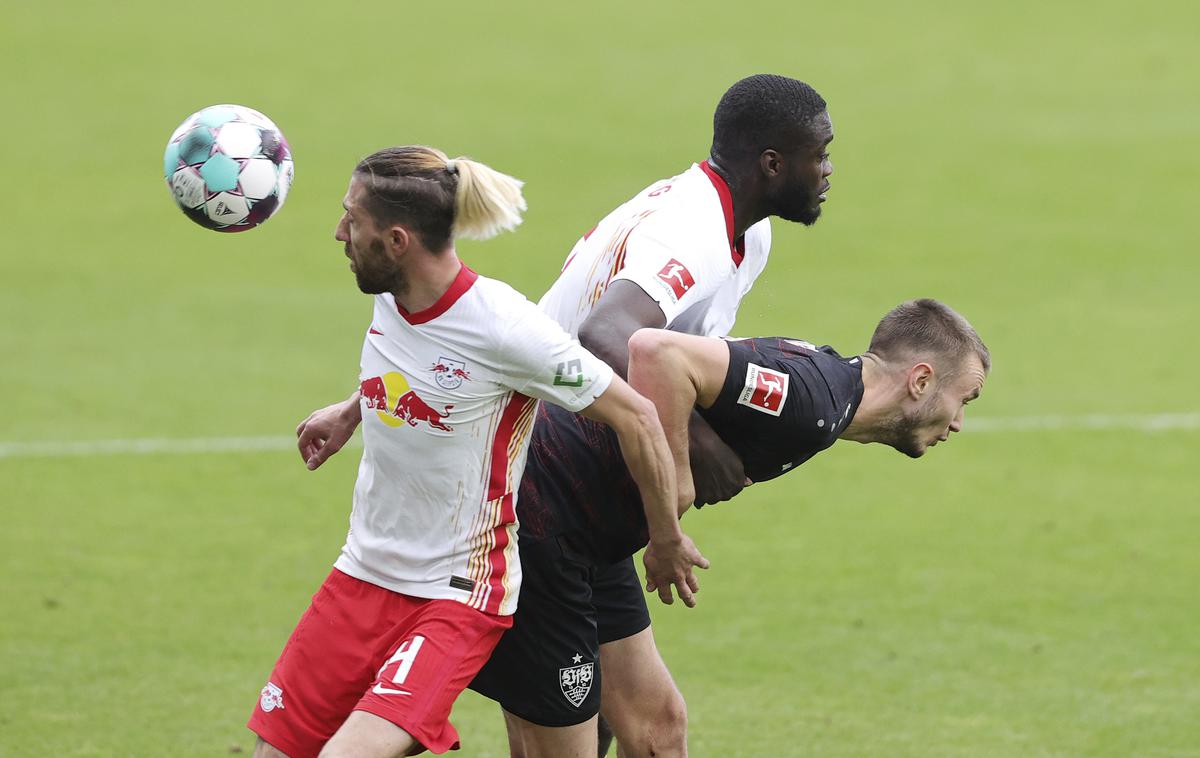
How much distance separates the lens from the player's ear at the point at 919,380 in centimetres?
568

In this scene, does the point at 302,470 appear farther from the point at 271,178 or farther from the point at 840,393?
the point at 840,393

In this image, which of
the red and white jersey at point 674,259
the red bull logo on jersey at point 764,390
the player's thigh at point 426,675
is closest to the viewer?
the player's thigh at point 426,675

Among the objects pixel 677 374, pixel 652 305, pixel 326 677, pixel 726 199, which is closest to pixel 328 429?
pixel 326 677

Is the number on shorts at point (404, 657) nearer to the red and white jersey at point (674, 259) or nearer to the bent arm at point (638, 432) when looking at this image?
the bent arm at point (638, 432)

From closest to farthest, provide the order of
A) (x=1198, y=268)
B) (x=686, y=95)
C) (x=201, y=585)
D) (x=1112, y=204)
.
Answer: (x=201, y=585) < (x=1198, y=268) < (x=1112, y=204) < (x=686, y=95)

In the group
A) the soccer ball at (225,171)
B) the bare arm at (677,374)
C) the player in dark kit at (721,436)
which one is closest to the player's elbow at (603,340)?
the bare arm at (677,374)

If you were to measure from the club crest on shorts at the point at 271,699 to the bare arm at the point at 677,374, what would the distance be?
54.3 inches

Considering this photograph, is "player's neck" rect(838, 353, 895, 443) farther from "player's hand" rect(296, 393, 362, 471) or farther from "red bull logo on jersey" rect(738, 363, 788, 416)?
"player's hand" rect(296, 393, 362, 471)

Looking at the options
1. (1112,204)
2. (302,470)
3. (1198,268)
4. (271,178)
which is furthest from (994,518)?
(1112,204)

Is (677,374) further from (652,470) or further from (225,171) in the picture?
(225,171)

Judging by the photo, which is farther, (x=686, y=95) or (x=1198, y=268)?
(x=686, y=95)

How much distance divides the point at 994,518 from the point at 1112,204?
35.9 feet

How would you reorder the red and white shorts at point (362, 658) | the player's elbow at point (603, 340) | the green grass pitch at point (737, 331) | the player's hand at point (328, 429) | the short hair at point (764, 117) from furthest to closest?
the green grass pitch at point (737, 331) → the short hair at point (764, 117) → the player's hand at point (328, 429) → the player's elbow at point (603, 340) → the red and white shorts at point (362, 658)

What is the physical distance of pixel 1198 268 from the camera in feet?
59.3
